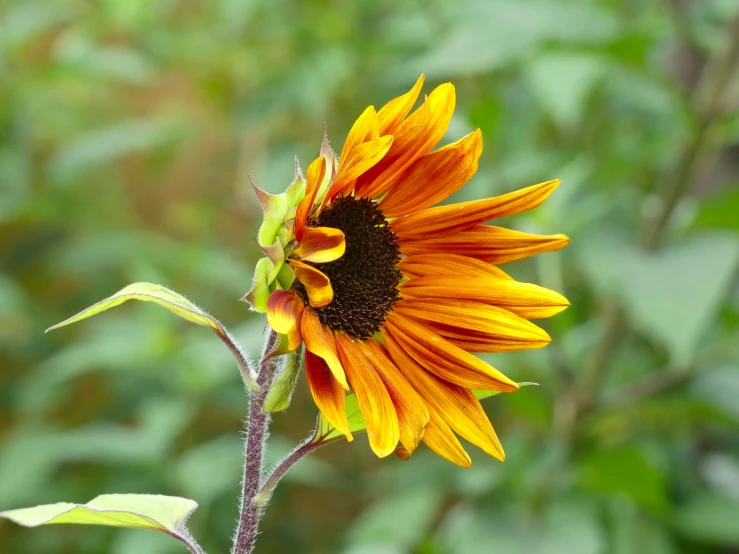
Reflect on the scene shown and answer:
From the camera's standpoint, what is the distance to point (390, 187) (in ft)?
1.10

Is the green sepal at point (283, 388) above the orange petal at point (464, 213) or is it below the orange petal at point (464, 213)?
below

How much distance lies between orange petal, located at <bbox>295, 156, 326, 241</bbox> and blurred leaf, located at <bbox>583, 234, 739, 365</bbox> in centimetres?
46

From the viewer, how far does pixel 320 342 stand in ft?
0.90

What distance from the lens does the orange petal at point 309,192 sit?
280 mm

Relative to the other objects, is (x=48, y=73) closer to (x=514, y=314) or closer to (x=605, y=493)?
(x=605, y=493)

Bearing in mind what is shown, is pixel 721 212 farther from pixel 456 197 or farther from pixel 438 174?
pixel 438 174

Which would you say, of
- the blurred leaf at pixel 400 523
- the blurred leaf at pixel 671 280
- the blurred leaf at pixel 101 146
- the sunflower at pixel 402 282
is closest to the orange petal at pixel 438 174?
the sunflower at pixel 402 282

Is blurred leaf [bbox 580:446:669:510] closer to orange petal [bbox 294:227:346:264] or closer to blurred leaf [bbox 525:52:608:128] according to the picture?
blurred leaf [bbox 525:52:608:128]

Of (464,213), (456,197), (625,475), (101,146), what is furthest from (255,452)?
(101,146)

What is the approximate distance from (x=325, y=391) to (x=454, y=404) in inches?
1.9

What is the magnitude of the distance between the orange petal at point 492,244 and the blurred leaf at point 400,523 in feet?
2.00

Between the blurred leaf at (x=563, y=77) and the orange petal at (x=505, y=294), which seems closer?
the orange petal at (x=505, y=294)

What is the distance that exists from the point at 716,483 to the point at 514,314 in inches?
37.5

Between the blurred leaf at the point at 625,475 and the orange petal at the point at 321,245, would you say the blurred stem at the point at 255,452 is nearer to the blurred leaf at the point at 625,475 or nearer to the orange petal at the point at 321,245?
the orange petal at the point at 321,245
